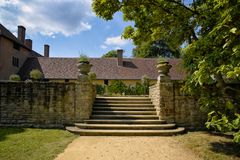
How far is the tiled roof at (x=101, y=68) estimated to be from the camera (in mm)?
29562

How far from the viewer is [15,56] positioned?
28750mm

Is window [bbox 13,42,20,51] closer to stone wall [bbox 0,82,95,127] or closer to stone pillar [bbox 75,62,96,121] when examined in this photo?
stone wall [bbox 0,82,95,127]

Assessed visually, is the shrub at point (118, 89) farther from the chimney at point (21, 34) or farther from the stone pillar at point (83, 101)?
the chimney at point (21, 34)

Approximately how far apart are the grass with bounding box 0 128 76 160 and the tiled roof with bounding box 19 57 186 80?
19.6 m

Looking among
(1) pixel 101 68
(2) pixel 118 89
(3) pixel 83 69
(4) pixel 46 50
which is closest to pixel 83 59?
(3) pixel 83 69

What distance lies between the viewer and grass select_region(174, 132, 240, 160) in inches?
265

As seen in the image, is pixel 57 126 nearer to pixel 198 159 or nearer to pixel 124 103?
pixel 124 103

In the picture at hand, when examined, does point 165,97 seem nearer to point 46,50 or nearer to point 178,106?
point 178,106

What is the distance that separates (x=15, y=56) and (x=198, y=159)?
26.5 meters

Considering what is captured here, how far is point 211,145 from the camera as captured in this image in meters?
7.72

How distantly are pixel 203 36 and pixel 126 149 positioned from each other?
390cm

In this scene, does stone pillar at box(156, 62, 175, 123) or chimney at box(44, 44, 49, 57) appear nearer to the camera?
stone pillar at box(156, 62, 175, 123)

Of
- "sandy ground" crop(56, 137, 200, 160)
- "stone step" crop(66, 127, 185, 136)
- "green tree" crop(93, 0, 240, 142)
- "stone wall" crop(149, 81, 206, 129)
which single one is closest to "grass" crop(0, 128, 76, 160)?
"sandy ground" crop(56, 137, 200, 160)

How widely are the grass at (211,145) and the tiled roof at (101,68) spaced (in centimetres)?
2053
